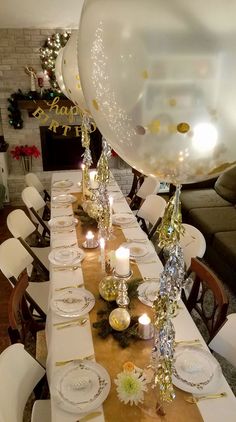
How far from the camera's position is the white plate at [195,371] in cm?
132

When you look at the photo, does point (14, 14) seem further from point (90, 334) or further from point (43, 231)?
point (90, 334)

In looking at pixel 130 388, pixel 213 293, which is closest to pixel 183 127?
pixel 130 388

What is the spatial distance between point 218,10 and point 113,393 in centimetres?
127

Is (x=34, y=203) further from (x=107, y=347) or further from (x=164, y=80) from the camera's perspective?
(x=164, y=80)

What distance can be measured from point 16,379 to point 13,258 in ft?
3.14

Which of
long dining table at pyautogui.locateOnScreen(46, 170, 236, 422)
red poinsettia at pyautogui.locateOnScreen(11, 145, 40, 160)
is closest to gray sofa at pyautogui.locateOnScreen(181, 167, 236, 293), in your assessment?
long dining table at pyautogui.locateOnScreen(46, 170, 236, 422)

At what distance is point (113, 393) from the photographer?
1321 millimetres

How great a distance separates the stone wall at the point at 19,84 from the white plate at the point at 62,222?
257cm

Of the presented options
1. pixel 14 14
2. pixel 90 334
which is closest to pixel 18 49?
pixel 14 14

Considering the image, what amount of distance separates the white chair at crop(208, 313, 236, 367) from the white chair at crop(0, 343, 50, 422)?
32.3 inches

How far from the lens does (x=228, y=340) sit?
1629 mm

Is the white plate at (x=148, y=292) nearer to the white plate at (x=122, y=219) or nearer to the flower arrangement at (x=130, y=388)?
the flower arrangement at (x=130, y=388)

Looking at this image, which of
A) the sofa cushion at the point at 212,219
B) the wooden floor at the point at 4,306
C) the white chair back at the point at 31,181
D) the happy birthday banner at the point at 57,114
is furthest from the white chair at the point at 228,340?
the happy birthday banner at the point at 57,114

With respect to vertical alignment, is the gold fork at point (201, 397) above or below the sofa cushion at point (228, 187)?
above
